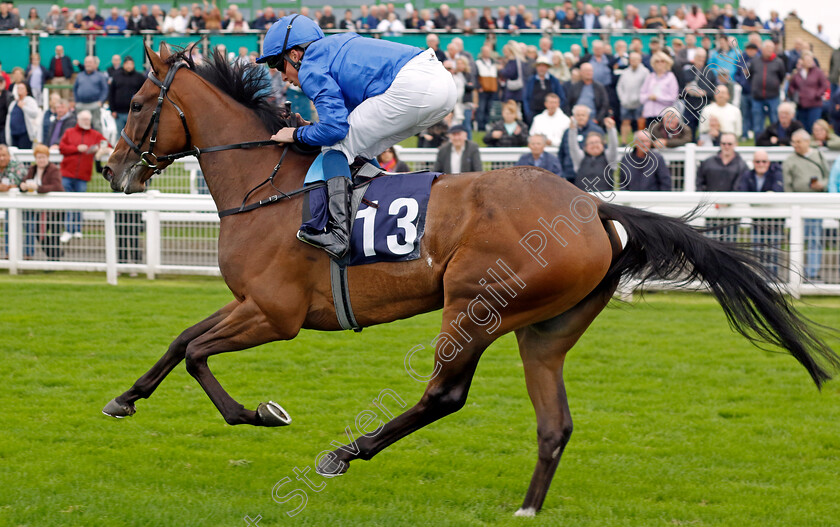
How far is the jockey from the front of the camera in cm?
414

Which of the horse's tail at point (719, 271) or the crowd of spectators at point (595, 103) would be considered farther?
the crowd of spectators at point (595, 103)

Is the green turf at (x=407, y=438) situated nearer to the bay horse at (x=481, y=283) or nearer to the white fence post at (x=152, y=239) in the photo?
the bay horse at (x=481, y=283)

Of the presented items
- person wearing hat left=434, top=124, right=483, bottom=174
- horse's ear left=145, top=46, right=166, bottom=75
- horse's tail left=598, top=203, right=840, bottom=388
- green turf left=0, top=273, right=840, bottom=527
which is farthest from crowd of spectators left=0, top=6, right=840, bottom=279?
horse's ear left=145, top=46, right=166, bottom=75

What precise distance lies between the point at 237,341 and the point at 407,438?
4.43 ft

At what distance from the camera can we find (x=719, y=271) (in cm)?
417

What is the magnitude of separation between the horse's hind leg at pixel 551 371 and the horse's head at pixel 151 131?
1.83m

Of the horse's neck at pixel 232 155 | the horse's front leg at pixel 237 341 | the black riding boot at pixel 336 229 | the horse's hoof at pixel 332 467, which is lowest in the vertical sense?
the horse's hoof at pixel 332 467

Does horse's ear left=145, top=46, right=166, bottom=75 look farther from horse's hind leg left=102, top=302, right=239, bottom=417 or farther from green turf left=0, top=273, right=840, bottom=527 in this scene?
green turf left=0, top=273, right=840, bottom=527

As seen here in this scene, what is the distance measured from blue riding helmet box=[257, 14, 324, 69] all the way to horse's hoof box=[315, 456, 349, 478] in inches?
68.5

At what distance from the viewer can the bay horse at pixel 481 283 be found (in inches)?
156

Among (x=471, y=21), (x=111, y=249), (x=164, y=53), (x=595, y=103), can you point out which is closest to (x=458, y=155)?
(x=595, y=103)

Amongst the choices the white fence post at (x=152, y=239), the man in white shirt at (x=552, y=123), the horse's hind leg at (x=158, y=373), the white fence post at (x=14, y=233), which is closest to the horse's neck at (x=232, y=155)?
the horse's hind leg at (x=158, y=373)

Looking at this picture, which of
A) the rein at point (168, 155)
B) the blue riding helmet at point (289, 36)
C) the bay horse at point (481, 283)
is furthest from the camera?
the rein at point (168, 155)

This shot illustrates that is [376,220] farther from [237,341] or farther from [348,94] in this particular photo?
[237,341]
